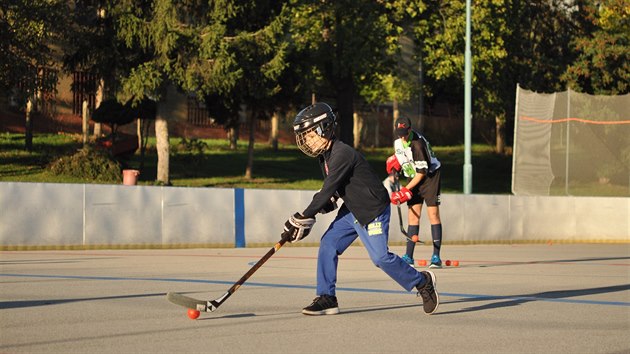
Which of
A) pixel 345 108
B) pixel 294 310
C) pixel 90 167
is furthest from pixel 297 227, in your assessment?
pixel 345 108

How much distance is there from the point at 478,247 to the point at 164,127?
15.1 m

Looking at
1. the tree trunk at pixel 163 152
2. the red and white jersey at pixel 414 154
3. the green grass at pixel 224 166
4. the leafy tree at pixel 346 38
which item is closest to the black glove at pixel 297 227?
the red and white jersey at pixel 414 154

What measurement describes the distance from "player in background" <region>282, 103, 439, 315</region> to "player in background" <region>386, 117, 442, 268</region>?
178 inches

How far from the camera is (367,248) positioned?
8.71 metres

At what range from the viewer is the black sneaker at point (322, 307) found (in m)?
8.62

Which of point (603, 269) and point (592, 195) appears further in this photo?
point (592, 195)

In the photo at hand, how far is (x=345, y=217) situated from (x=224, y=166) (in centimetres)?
3140

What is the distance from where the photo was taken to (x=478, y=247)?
822 inches

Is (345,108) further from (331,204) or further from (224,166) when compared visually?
(331,204)

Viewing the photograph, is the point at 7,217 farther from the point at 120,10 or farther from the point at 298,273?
the point at 120,10

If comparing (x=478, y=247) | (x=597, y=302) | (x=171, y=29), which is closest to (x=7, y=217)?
(x=478, y=247)

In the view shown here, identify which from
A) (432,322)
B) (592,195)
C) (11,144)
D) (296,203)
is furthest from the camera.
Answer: (11,144)

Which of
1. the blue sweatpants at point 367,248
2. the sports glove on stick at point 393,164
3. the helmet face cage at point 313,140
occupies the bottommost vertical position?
the blue sweatpants at point 367,248

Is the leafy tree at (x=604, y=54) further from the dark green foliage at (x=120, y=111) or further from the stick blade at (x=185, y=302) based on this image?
the stick blade at (x=185, y=302)
